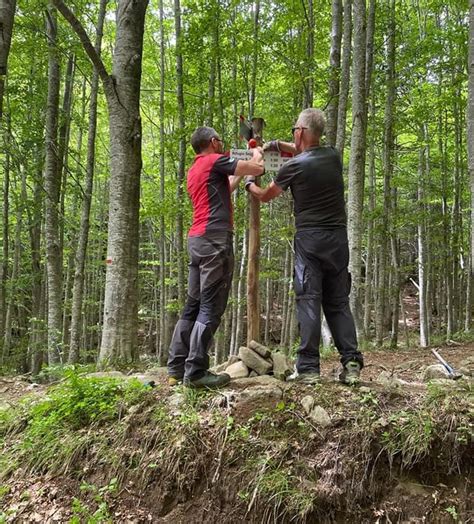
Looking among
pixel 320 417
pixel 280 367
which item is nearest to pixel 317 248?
pixel 280 367

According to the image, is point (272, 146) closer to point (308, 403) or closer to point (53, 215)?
point (308, 403)

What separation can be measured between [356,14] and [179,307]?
6893 millimetres

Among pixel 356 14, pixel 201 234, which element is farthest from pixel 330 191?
pixel 356 14

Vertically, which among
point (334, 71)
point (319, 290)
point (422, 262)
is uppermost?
point (334, 71)

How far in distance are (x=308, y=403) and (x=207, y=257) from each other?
1.45 m

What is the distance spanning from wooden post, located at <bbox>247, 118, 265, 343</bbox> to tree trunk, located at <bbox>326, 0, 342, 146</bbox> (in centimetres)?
406

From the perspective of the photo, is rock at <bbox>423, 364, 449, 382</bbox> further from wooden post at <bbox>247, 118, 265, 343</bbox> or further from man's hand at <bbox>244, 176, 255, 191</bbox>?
man's hand at <bbox>244, 176, 255, 191</bbox>

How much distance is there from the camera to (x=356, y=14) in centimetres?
771

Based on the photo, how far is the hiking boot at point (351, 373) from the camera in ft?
11.8

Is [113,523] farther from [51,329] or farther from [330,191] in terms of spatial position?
[51,329]

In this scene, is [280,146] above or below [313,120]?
below

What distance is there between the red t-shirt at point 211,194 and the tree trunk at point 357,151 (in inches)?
173

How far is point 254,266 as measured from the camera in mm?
4254

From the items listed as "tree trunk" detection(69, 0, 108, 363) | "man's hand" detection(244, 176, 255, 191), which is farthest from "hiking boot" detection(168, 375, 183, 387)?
"tree trunk" detection(69, 0, 108, 363)
